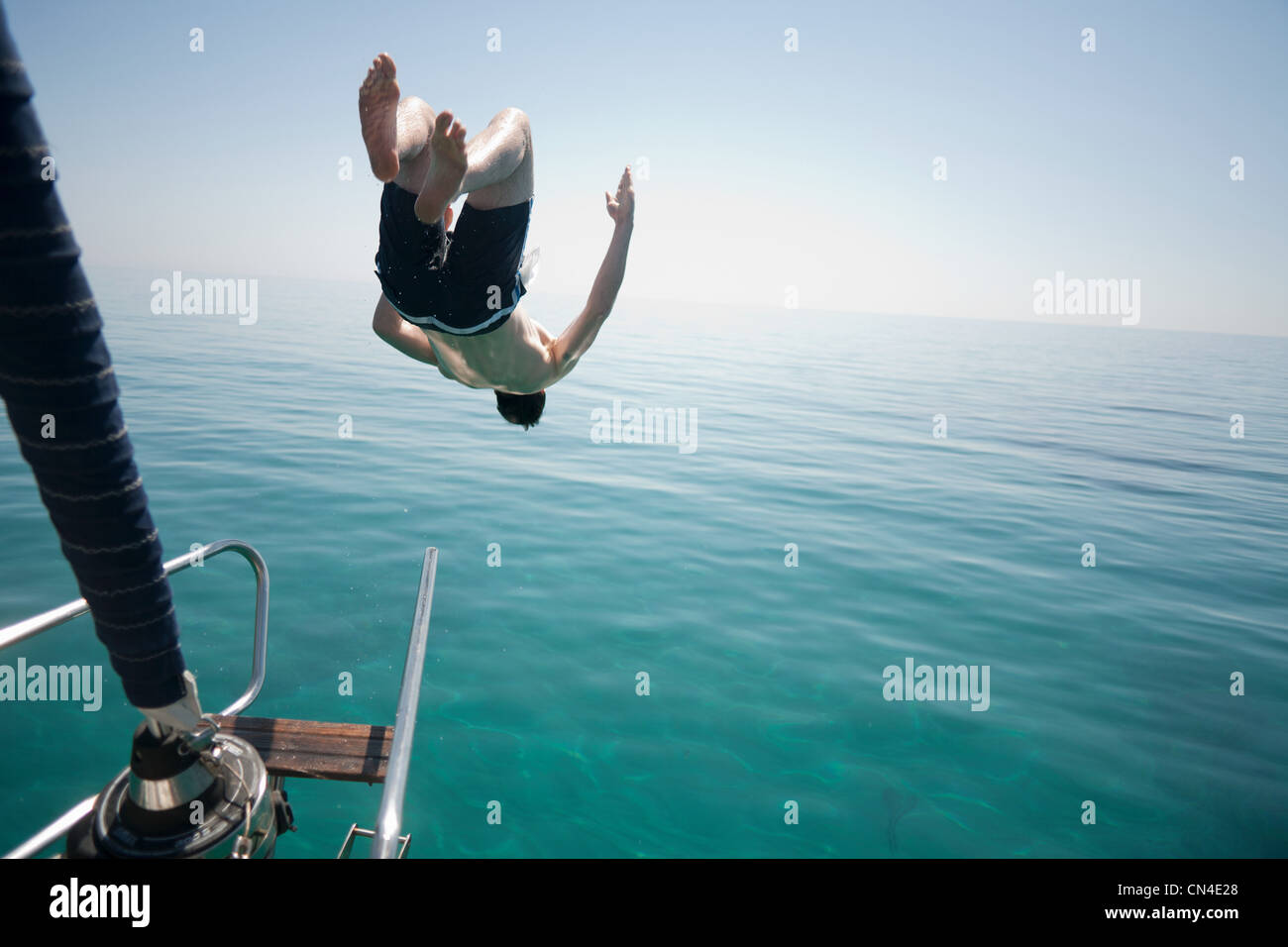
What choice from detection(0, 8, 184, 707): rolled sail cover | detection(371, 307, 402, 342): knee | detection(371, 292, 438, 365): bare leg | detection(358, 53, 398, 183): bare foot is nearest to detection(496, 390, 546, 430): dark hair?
detection(371, 292, 438, 365): bare leg

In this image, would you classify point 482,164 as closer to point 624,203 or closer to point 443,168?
point 443,168

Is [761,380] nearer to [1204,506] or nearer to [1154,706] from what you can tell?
[1204,506]

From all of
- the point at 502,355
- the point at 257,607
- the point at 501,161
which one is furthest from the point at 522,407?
the point at 257,607

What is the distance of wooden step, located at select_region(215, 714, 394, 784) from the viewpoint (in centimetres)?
365

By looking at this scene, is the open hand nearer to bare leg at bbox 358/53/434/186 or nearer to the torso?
the torso

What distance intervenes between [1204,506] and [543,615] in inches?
471

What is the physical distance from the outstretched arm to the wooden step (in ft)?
7.15

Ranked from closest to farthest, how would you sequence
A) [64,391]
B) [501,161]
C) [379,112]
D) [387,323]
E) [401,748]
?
[64,391] < [401,748] < [379,112] < [501,161] < [387,323]

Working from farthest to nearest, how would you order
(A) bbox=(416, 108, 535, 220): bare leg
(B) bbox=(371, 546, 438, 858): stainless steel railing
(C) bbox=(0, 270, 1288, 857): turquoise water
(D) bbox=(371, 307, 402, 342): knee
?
(C) bbox=(0, 270, 1288, 857): turquoise water < (D) bbox=(371, 307, 402, 342): knee < (A) bbox=(416, 108, 535, 220): bare leg < (B) bbox=(371, 546, 438, 858): stainless steel railing

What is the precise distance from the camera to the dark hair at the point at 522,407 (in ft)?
14.9

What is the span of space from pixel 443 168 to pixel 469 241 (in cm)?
88

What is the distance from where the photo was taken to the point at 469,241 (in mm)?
3535
